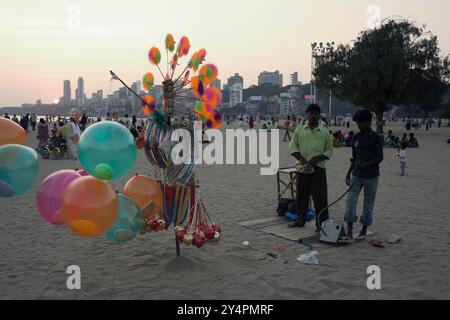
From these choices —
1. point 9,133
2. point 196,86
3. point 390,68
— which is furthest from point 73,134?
point 390,68

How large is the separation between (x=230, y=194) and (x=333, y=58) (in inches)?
1239

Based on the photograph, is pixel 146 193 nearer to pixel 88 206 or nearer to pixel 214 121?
pixel 88 206

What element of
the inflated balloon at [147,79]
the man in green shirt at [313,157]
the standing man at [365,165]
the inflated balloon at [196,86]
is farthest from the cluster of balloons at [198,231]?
the standing man at [365,165]

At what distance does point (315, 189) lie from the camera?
21.4 feet

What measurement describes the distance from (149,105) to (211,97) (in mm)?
775

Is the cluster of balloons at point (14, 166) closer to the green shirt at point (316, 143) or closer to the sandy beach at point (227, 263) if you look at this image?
the sandy beach at point (227, 263)

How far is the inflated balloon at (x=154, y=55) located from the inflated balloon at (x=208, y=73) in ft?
1.78

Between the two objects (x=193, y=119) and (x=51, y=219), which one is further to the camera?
(x=193, y=119)

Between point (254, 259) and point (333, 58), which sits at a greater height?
point (333, 58)

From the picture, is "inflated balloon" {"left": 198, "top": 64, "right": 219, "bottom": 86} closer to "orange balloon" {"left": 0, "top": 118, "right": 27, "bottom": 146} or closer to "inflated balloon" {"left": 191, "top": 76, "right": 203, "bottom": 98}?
"inflated balloon" {"left": 191, "top": 76, "right": 203, "bottom": 98}

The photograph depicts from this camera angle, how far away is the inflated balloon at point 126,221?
4.50m

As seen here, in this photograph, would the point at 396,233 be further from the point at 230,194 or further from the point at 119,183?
the point at 119,183
